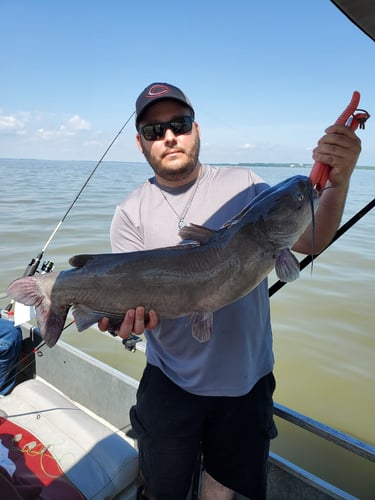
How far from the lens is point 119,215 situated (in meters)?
2.55

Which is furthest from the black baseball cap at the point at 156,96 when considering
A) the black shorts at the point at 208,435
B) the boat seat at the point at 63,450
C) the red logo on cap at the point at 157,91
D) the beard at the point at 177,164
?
the boat seat at the point at 63,450

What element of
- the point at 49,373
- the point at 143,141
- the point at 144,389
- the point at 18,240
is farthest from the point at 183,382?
the point at 18,240

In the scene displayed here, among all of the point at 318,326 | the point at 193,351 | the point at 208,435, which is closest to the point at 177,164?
the point at 193,351

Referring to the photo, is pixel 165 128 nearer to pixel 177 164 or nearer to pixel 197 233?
pixel 177 164

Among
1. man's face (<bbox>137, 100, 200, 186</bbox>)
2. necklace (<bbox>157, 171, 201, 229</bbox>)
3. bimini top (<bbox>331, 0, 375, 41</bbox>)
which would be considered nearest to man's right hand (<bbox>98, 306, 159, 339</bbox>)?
necklace (<bbox>157, 171, 201, 229</bbox>)

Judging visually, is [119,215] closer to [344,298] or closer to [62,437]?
[62,437]

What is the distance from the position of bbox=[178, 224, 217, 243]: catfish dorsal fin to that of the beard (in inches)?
21.1

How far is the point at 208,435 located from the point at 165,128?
1988 mm

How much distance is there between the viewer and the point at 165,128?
2.47 meters

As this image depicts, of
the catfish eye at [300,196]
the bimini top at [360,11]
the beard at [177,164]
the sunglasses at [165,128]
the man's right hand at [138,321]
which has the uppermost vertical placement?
the bimini top at [360,11]

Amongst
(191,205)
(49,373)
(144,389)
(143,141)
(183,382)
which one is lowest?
(49,373)

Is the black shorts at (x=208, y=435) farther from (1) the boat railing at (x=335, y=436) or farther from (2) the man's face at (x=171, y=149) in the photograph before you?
(2) the man's face at (x=171, y=149)

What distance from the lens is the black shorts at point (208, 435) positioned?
234cm

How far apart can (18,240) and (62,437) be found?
1125cm
